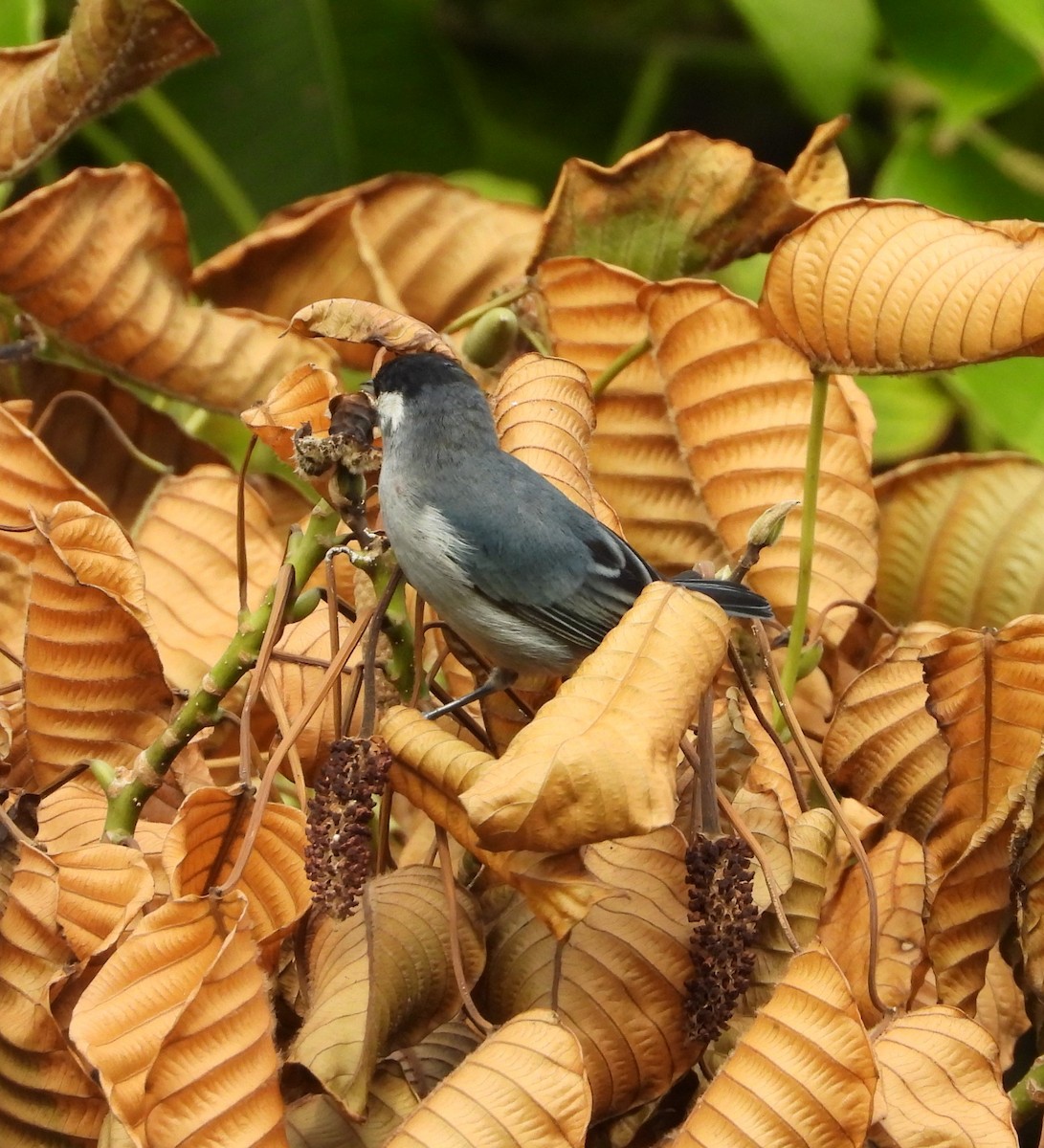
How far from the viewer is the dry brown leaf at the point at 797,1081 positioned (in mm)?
778

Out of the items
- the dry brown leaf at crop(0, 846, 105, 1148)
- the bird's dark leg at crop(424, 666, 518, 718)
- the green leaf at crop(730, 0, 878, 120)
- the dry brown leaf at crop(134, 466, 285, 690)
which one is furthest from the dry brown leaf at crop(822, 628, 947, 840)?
the green leaf at crop(730, 0, 878, 120)

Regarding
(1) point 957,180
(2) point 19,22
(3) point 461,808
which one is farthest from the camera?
(1) point 957,180

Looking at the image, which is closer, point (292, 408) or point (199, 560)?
point (292, 408)

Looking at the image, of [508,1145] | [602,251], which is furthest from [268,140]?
[508,1145]

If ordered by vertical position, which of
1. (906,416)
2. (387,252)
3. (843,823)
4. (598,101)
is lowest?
(906,416)

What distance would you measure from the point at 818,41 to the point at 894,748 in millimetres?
1249

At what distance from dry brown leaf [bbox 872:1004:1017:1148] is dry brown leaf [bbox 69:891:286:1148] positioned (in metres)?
0.33

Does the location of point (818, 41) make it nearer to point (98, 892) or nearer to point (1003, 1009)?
point (1003, 1009)

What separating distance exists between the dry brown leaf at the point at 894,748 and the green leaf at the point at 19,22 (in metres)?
1.19

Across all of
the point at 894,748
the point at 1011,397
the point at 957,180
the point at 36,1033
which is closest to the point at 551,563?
the point at 894,748

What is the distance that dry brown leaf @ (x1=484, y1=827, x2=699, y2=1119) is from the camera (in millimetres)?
865

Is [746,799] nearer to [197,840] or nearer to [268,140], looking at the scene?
[197,840]

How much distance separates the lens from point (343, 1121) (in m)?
0.85

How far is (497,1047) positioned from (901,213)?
0.61 metres
